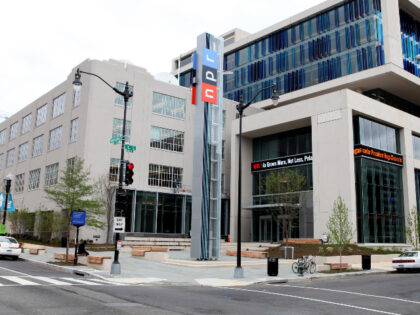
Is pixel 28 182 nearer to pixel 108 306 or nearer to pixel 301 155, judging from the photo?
pixel 301 155

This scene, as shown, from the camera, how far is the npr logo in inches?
1107

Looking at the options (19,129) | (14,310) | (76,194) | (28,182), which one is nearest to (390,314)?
(14,310)

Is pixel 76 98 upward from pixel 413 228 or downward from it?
upward

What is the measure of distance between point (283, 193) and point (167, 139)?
1680cm

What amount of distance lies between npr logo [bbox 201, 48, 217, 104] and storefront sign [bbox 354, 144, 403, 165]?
17.6 meters

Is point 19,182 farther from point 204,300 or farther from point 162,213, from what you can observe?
point 204,300

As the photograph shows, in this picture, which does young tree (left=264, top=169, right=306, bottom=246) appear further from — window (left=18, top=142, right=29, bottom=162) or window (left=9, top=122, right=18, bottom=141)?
window (left=9, top=122, right=18, bottom=141)

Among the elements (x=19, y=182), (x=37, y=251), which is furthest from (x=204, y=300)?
(x=19, y=182)

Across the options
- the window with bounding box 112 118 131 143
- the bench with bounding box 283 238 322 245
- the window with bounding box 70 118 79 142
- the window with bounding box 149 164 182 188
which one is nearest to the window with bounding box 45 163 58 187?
the window with bounding box 70 118 79 142

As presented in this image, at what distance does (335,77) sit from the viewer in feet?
169

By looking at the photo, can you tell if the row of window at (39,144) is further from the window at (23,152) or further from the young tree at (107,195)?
the young tree at (107,195)

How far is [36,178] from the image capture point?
53719 millimetres

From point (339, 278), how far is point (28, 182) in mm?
46215

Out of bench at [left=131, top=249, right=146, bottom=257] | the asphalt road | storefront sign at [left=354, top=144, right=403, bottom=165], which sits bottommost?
the asphalt road
